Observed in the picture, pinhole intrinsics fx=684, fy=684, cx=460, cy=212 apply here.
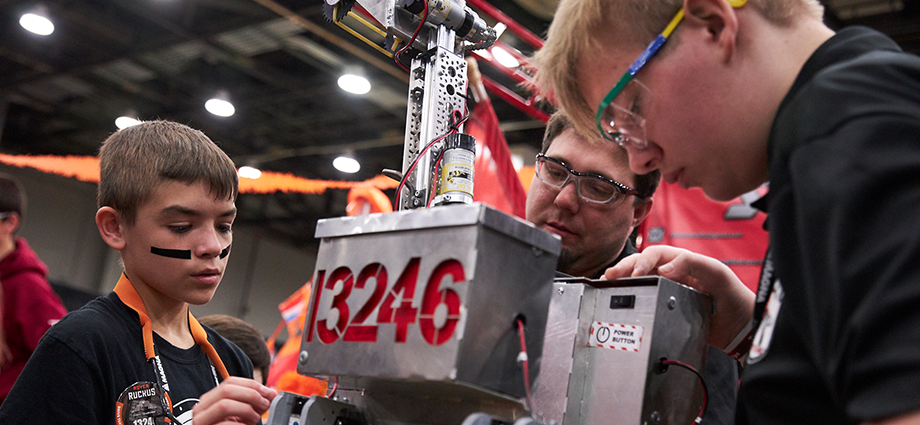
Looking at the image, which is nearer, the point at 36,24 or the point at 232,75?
the point at 36,24

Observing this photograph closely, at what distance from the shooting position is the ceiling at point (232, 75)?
6.55m

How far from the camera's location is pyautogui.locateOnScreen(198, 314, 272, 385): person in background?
276 cm

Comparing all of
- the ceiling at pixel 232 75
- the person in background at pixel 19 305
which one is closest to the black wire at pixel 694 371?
the person in background at pixel 19 305

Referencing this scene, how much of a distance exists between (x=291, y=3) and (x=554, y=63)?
5580 mm

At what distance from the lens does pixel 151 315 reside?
1562 millimetres

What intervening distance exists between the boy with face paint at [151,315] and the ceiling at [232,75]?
422 centimetres

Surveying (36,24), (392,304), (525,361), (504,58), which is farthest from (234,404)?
(36,24)

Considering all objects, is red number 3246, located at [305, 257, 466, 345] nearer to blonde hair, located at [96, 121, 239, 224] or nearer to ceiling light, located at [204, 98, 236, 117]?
blonde hair, located at [96, 121, 239, 224]

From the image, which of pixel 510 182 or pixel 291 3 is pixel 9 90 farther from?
pixel 510 182

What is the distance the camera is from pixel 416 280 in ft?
2.96

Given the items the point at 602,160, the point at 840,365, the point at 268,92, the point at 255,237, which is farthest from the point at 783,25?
the point at 255,237

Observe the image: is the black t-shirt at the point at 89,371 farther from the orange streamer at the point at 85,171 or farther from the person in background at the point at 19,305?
the orange streamer at the point at 85,171

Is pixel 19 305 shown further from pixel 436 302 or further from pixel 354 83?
pixel 354 83

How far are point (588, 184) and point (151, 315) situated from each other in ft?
3.78
